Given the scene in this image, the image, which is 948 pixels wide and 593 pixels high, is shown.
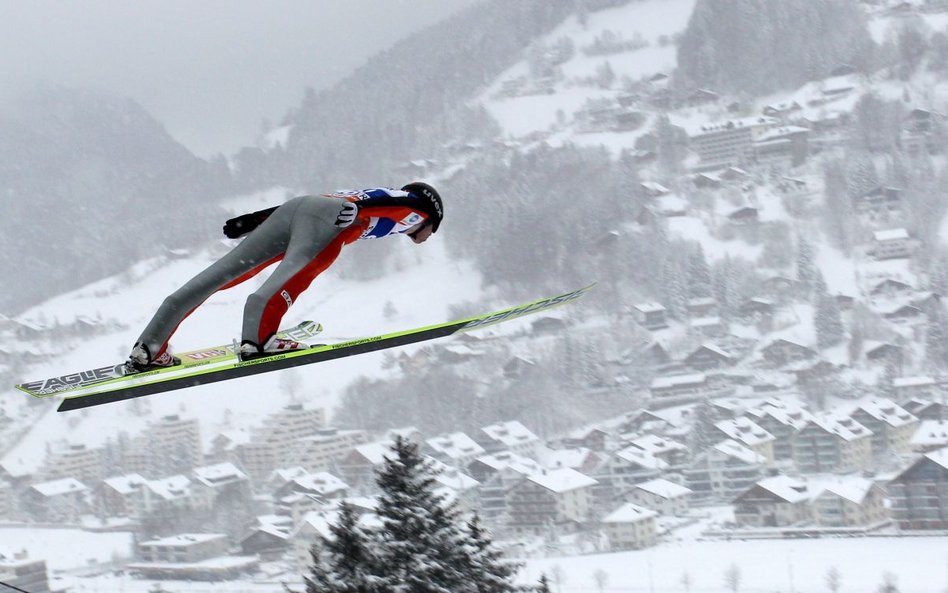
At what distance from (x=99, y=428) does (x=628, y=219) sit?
248 ft

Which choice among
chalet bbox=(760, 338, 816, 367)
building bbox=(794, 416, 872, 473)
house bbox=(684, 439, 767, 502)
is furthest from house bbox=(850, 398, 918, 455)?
chalet bbox=(760, 338, 816, 367)

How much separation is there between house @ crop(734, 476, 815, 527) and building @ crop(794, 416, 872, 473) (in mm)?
9388

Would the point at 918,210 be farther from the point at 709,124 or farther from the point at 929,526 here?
the point at 929,526

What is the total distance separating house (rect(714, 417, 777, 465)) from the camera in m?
74.8

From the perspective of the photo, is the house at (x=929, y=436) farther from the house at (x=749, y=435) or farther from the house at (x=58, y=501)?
the house at (x=58, y=501)

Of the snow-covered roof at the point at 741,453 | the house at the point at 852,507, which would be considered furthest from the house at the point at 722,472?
the house at the point at 852,507

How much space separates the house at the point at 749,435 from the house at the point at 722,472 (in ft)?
2.70

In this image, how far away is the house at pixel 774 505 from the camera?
61250 millimetres

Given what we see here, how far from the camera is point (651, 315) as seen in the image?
120 m

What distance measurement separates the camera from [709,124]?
162000 mm

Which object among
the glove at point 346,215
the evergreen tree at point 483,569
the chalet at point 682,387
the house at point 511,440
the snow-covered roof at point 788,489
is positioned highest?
the chalet at point 682,387

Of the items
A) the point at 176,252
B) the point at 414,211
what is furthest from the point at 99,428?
the point at 414,211

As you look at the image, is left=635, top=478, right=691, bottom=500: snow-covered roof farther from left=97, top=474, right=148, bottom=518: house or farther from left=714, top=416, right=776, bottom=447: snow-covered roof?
left=97, top=474, right=148, bottom=518: house

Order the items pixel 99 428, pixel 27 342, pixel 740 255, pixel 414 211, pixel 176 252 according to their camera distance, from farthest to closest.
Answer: pixel 176 252
pixel 27 342
pixel 740 255
pixel 99 428
pixel 414 211
